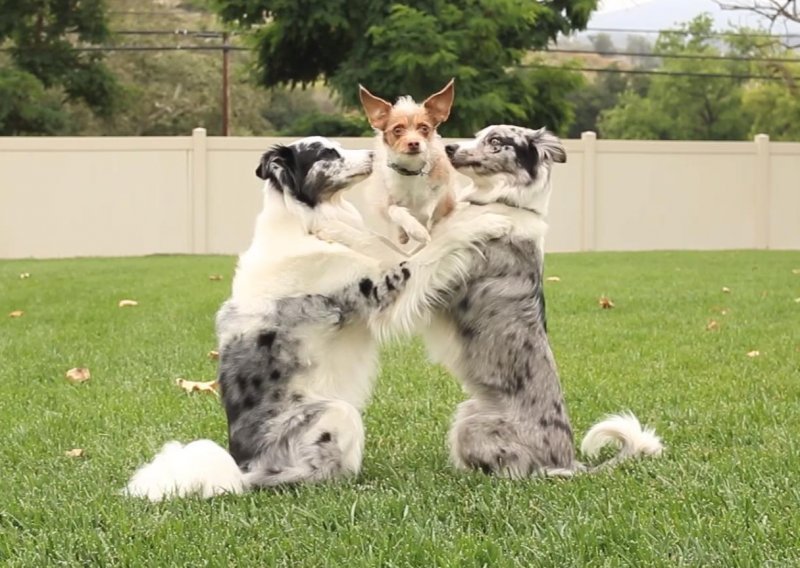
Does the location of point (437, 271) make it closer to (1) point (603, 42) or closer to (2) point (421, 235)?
(2) point (421, 235)

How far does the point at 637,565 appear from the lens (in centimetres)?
323

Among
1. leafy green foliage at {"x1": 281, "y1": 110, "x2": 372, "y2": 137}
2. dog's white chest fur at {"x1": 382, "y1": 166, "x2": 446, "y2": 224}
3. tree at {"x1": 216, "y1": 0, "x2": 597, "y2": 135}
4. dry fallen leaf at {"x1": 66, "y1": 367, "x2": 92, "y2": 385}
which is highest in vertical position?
tree at {"x1": 216, "y1": 0, "x2": 597, "y2": 135}

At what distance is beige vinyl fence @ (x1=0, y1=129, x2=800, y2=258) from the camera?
20.8 metres

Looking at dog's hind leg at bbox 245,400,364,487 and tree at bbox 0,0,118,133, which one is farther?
tree at bbox 0,0,118,133

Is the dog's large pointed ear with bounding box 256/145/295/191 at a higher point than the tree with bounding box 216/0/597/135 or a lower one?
lower

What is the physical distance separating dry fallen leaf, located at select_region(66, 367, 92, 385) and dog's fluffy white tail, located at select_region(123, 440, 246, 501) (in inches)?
117

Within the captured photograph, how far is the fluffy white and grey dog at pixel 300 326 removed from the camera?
4.25 m

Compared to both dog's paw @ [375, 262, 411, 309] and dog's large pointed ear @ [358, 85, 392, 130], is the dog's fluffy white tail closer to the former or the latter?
dog's paw @ [375, 262, 411, 309]

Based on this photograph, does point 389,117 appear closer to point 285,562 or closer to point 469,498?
point 469,498

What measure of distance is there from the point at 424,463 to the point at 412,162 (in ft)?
4.36

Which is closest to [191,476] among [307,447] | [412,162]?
[307,447]

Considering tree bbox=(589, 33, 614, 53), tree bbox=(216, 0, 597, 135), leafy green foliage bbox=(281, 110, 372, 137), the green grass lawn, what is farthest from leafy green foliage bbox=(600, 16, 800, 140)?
the green grass lawn

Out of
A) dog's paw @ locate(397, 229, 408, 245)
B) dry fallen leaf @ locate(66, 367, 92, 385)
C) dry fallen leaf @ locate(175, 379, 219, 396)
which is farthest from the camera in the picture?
dry fallen leaf @ locate(66, 367, 92, 385)

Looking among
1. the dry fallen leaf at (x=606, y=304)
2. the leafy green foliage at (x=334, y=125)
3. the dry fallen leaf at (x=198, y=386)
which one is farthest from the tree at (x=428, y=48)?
the dry fallen leaf at (x=198, y=386)
